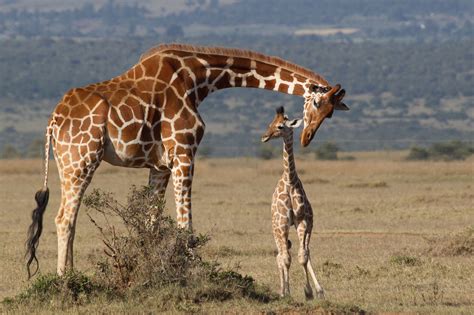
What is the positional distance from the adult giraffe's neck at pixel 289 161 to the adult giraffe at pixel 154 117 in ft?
1.63

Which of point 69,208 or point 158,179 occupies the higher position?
point 158,179

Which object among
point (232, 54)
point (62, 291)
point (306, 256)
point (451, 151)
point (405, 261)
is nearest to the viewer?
point (62, 291)

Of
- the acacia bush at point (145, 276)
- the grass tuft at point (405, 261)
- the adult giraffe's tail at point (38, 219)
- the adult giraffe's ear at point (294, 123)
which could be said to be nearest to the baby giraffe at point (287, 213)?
the adult giraffe's ear at point (294, 123)

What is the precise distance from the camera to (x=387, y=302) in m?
12.9

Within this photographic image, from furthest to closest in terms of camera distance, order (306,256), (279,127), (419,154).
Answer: (419,154) → (279,127) → (306,256)

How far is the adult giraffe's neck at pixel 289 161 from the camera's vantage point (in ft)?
44.6

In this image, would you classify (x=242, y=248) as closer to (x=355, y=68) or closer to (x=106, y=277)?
(x=106, y=277)

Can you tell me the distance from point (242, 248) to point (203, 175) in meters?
19.9

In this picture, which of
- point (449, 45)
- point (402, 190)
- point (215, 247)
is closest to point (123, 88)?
point (215, 247)

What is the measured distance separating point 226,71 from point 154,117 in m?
1.05

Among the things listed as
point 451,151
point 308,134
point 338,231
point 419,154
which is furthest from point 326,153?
point 308,134

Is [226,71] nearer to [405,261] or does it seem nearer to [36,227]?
[36,227]

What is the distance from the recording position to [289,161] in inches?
536

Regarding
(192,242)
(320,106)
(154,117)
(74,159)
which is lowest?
(192,242)
